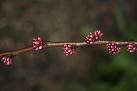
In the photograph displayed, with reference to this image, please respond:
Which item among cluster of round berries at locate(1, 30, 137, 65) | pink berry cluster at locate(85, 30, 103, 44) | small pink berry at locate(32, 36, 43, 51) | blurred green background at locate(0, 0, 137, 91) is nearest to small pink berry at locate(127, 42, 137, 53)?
cluster of round berries at locate(1, 30, 137, 65)

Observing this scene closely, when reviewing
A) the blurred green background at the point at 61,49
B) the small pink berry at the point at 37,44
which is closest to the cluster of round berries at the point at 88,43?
the small pink berry at the point at 37,44

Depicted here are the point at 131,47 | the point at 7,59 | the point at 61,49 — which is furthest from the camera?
the point at 61,49

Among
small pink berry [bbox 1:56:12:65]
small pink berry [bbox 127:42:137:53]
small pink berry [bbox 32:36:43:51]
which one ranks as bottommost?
small pink berry [bbox 1:56:12:65]

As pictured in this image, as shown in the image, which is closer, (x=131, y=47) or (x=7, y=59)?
(x=7, y=59)

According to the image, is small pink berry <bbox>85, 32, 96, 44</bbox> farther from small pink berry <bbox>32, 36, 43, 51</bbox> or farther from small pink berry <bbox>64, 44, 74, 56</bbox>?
small pink berry <bbox>32, 36, 43, 51</bbox>

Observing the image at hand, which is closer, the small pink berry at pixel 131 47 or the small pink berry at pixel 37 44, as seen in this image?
the small pink berry at pixel 37 44

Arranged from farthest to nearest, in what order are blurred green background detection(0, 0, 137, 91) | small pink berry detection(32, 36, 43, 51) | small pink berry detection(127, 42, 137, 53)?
blurred green background detection(0, 0, 137, 91) → small pink berry detection(127, 42, 137, 53) → small pink berry detection(32, 36, 43, 51)

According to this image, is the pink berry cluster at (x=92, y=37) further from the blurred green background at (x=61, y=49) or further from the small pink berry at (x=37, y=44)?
the blurred green background at (x=61, y=49)

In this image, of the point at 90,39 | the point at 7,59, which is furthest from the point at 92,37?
the point at 7,59

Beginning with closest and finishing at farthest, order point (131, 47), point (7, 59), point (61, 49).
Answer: point (7, 59) < point (131, 47) < point (61, 49)

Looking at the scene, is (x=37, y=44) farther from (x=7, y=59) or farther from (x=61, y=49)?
(x=61, y=49)
